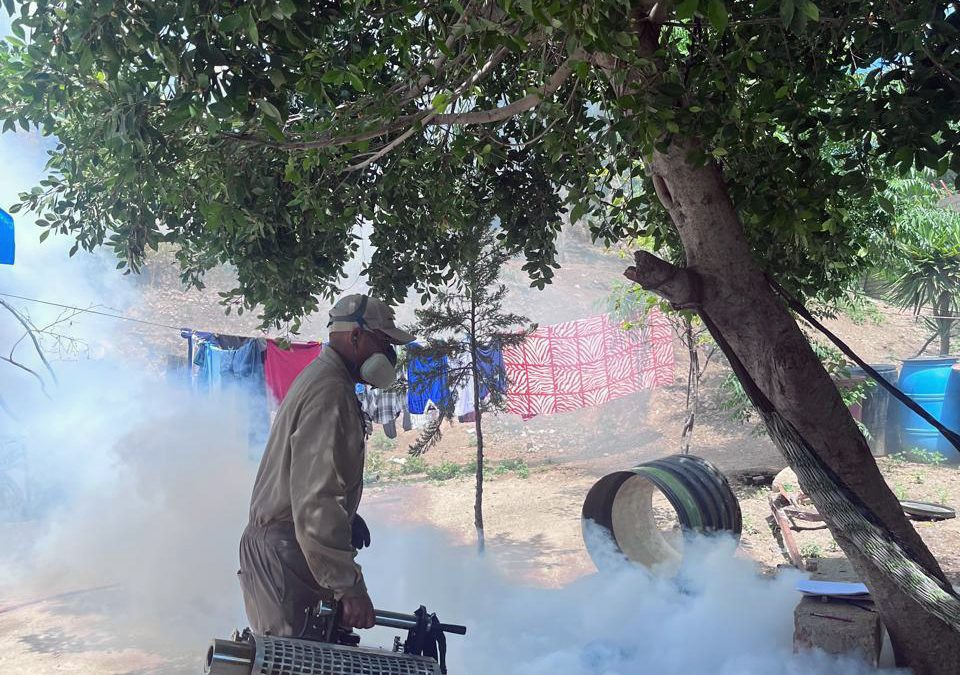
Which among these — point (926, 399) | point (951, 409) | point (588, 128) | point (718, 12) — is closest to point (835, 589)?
point (588, 128)

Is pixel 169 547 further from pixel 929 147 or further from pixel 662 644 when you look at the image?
pixel 929 147

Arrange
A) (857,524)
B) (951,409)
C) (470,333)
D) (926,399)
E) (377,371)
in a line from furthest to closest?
(926,399), (951,409), (470,333), (857,524), (377,371)

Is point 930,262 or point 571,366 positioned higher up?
point 930,262

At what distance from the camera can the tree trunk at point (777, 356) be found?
13.1 feet

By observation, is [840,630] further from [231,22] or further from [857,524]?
[231,22]

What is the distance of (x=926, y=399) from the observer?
13734 mm

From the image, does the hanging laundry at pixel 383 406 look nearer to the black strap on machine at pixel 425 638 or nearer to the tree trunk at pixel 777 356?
the tree trunk at pixel 777 356

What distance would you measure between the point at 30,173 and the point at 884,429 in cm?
2557

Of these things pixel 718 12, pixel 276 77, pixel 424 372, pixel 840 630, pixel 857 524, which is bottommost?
pixel 840 630

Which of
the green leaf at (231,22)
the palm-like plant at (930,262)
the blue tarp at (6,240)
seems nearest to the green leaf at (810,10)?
the green leaf at (231,22)

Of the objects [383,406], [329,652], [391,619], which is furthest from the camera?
[383,406]

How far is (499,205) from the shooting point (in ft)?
20.6

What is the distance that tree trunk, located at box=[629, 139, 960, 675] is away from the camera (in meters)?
4.00

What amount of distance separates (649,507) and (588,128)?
Answer: 360cm
